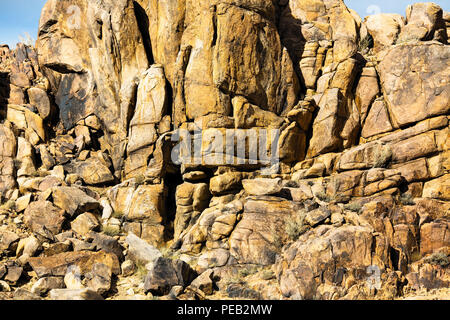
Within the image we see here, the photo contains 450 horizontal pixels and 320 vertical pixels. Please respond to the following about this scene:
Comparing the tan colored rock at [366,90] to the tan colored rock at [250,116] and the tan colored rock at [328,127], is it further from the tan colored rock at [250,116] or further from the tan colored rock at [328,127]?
the tan colored rock at [250,116]

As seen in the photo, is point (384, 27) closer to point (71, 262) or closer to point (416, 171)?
point (416, 171)

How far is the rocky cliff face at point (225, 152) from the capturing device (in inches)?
484

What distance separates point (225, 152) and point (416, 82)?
9.46m

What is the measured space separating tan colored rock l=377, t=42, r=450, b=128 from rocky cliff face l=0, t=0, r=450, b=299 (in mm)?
64

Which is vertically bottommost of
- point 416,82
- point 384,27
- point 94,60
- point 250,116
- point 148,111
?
point 250,116

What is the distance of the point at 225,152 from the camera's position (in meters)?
16.8

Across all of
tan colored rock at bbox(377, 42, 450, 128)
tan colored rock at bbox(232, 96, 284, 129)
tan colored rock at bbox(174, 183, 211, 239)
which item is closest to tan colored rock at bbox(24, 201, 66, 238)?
tan colored rock at bbox(174, 183, 211, 239)

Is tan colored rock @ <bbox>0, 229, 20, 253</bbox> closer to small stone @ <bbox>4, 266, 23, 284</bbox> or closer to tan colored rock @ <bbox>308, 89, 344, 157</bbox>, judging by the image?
small stone @ <bbox>4, 266, 23, 284</bbox>

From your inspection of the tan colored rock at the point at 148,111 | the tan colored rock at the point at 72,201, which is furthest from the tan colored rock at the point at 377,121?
the tan colored rock at the point at 72,201

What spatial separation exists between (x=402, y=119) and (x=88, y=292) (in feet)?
48.8

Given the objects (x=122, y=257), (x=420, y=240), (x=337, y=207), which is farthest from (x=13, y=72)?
(x=420, y=240)

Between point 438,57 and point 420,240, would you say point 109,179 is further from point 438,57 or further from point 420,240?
point 438,57

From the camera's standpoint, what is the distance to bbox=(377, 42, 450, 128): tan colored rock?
1591cm

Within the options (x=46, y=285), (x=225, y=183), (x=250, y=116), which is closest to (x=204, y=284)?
(x=46, y=285)
